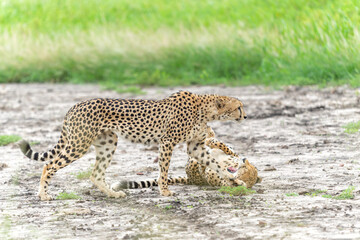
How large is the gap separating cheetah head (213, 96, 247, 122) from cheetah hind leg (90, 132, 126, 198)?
0.87m

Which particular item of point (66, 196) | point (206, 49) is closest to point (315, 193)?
point (66, 196)

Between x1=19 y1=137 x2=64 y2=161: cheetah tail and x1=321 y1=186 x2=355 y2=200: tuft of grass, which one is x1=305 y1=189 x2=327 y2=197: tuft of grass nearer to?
x1=321 y1=186 x2=355 y2=200: tuft of grass

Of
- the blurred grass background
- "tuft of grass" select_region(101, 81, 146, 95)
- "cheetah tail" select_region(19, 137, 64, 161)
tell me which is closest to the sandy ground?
"cheetah tail" select_region(19, 137, 64, 161)

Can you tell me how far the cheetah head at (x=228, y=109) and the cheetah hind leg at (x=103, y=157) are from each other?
87 cm

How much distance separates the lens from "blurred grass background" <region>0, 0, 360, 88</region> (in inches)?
460

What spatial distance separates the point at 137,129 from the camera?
539 cm

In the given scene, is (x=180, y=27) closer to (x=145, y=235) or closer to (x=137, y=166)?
(x=137, y=166)

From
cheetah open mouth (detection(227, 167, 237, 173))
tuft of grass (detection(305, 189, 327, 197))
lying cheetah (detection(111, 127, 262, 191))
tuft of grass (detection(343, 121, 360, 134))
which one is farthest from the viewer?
tuft of grass (detection(343, 121, 360, 134))

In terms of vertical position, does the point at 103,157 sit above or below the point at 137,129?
below

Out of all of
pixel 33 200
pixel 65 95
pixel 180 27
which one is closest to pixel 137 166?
pixel 33 200

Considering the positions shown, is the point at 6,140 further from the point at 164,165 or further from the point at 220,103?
the point at 220,103

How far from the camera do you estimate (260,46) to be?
536 inches

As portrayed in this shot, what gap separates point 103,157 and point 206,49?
9.26m

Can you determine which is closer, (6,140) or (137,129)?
(137,129)
